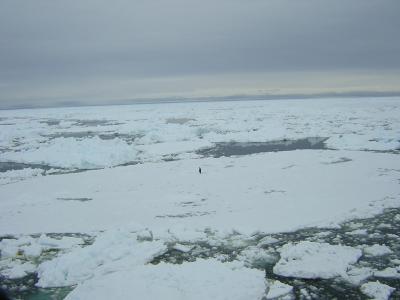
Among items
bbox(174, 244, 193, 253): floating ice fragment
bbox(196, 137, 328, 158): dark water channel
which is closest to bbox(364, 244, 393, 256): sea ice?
bbox(174, 244, 193, 253): floating ice fragment

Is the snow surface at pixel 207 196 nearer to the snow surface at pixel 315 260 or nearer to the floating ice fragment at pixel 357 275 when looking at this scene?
the snow surface at pixel 315 260

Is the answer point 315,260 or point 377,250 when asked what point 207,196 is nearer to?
point 315,260

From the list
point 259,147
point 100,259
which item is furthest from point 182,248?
point 259,147

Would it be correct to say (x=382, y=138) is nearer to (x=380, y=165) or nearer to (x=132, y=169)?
(x=380, y=165)

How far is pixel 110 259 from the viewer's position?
5719mm

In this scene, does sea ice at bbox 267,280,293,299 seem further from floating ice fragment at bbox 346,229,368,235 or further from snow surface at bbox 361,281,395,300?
floating ice fragment at bbox 346,229,368,235

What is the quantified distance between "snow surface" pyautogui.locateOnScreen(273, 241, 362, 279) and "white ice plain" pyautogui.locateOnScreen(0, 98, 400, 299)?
15 mm

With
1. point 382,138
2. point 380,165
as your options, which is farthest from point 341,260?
point 382,138

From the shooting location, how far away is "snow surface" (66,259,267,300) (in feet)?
15.2

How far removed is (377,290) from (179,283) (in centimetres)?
232

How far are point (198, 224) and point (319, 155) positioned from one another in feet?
27.2

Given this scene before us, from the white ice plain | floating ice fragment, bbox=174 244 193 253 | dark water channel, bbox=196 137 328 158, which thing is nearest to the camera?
the white ice plain

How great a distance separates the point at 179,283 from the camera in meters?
4.90

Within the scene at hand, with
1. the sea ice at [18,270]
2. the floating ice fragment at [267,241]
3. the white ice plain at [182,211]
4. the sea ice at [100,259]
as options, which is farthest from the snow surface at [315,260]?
the sea ice at [18,270]
